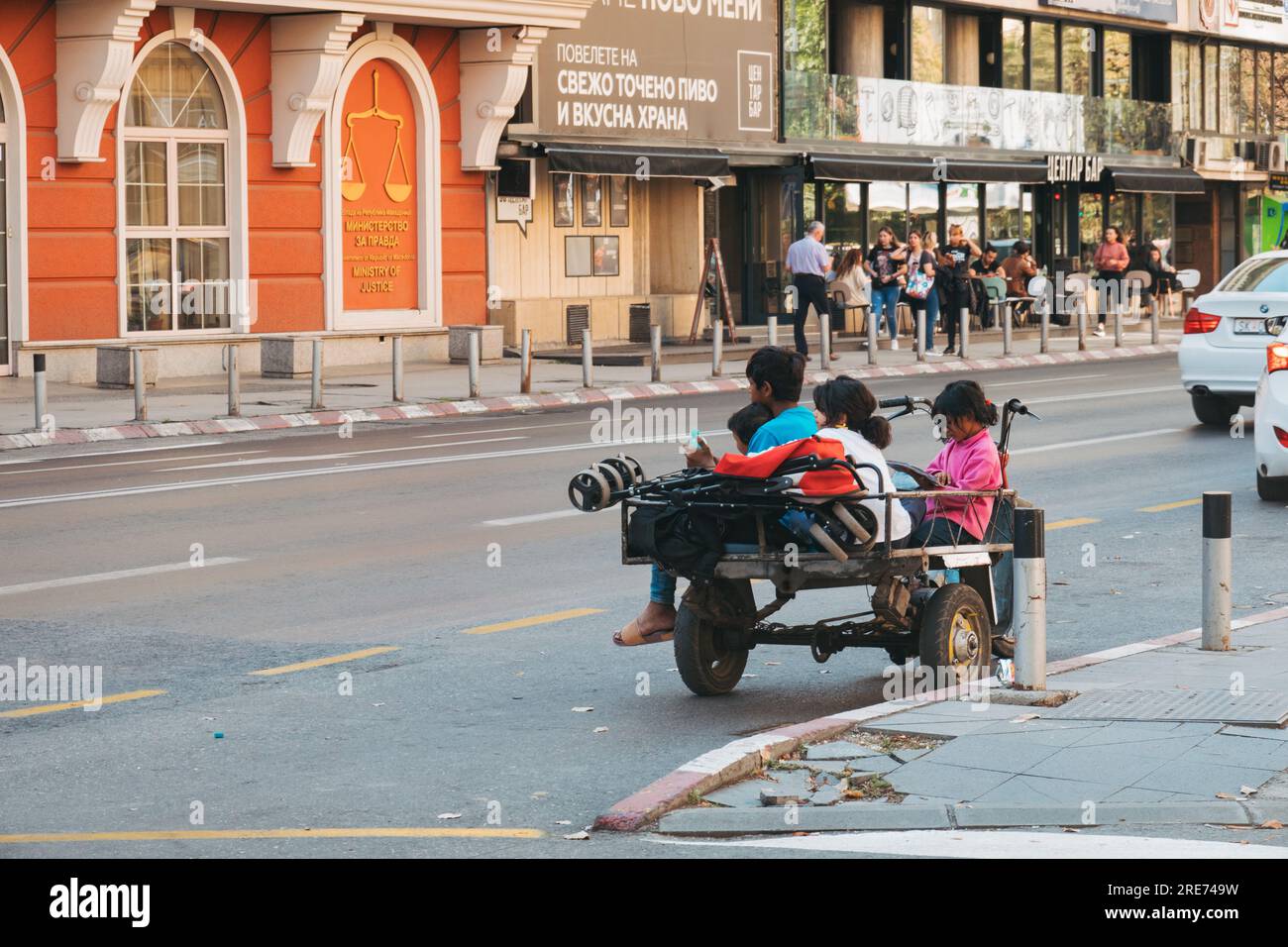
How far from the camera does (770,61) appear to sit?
117ft

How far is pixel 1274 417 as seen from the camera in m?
14.3

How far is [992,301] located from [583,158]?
1022cm

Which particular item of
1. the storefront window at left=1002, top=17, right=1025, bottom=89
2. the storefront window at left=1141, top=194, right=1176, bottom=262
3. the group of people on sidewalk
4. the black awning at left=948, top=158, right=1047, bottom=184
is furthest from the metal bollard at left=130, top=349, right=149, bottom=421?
the storefront window at left=1141, top=194, right=1176, bottom=262

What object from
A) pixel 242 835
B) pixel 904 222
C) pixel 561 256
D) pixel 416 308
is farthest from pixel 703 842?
pixel 904 222

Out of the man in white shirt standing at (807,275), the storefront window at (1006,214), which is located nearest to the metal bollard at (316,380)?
the man in white shirt standing at (807,275)

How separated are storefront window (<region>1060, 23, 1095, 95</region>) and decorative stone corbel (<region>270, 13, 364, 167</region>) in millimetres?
22390

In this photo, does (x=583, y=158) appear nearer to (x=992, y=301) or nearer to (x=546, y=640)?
(x=992, y=301)

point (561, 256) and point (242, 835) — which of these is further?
point (561, 256)

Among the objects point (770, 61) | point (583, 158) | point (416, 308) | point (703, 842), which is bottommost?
point (703, 842)

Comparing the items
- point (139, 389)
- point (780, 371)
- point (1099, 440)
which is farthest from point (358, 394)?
point (780, 371)

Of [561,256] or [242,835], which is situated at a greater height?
[561,256]

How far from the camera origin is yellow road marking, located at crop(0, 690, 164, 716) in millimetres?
8359

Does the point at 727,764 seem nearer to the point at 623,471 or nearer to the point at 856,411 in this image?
the point at 623,471

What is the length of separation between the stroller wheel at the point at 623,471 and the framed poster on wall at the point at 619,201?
25.3 meters
